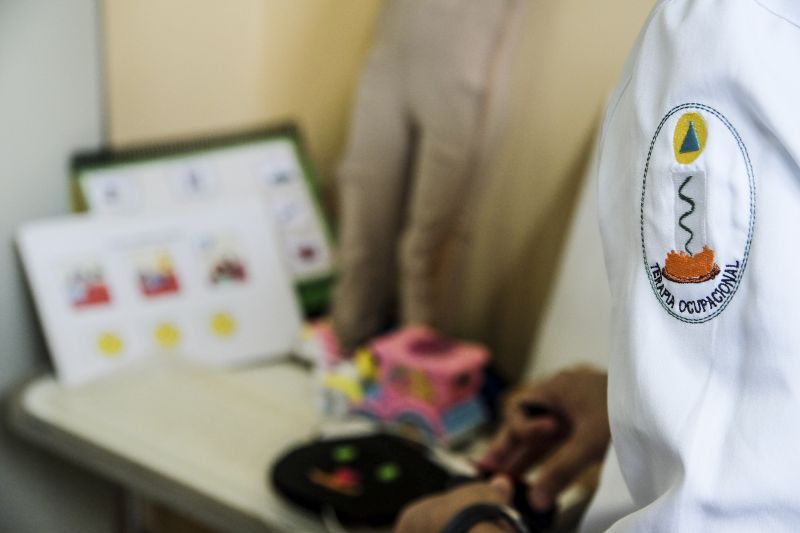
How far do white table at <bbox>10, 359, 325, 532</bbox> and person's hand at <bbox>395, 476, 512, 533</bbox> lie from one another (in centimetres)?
20

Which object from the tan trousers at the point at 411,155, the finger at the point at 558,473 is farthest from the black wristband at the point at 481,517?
the tan trousers at the point at 411,155

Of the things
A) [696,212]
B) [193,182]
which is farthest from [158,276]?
[696,212]

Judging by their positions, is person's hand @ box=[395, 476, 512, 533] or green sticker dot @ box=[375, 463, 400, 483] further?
green sticker dot @ box=[375, 463, 400, 483]

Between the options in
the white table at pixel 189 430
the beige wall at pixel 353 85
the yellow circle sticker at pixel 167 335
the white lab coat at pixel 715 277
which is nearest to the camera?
the white lab coat at pixel 715 277

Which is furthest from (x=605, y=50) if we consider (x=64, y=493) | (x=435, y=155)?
(x=64, y=493)

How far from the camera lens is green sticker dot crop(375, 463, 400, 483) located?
2.95ft

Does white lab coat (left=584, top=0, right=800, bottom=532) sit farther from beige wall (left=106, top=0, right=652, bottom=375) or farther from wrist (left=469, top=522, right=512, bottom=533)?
beige wall (left=106, top=0, right=652, bottom=375)

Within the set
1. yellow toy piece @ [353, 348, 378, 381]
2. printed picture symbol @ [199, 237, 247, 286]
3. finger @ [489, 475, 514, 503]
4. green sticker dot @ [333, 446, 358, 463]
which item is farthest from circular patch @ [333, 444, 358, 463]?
printed picture symbol @ [199, 237, 247, 286]

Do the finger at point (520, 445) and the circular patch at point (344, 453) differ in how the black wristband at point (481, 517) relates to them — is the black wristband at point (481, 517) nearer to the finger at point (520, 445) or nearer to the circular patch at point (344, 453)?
the finger at point (520, 445)

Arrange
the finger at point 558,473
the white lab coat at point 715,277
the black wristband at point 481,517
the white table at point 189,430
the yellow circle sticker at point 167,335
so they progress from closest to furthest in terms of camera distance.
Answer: the white lab coat at point 715,277
the black wristband at point 481,517
the finger at point 558,473
the white table at point 189,430
the yellow circle sticker at point 167,335

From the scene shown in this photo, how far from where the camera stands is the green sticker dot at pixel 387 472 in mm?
898

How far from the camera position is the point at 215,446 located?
98cm

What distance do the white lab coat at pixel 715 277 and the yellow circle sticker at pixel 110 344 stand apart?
79 centimetres

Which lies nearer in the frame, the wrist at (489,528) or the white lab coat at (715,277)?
the white lab coat at (715,277)
